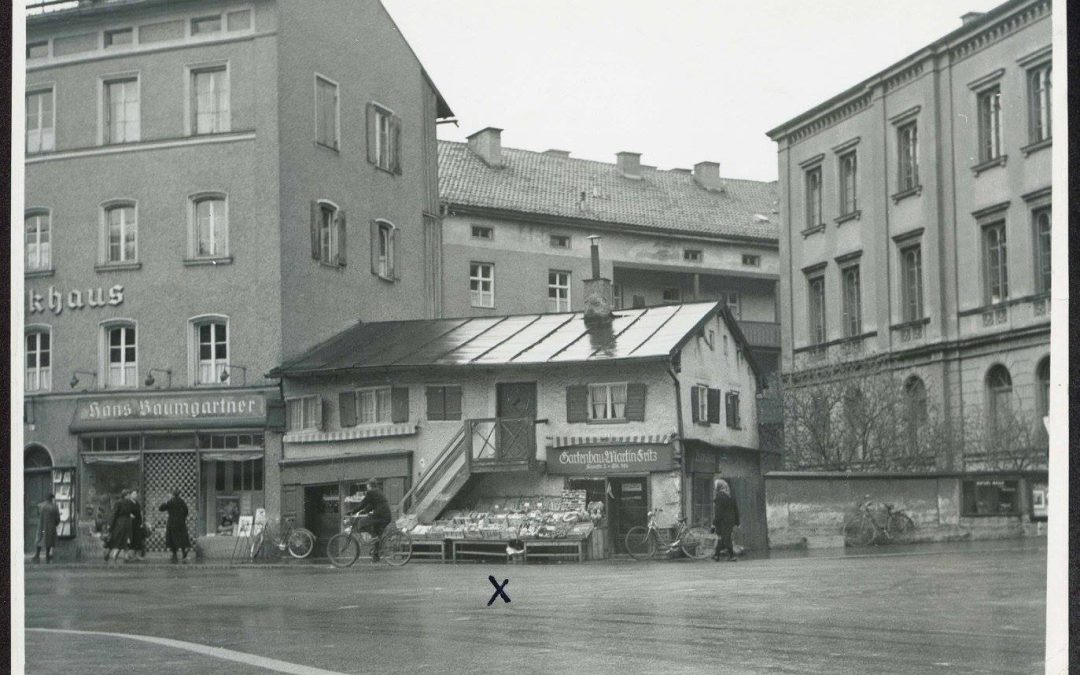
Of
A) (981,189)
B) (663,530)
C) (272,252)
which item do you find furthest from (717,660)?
(663,530)

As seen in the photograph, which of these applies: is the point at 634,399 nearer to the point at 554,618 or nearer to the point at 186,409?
the point at 186,409

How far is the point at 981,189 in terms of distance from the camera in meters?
8.39

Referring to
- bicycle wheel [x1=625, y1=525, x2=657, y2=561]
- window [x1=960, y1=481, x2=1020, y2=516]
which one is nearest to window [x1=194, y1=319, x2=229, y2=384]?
window [x1=960, y1=481, x2=1020, y2=516]

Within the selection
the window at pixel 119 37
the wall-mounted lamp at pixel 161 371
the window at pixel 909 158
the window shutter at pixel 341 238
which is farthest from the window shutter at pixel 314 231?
Answer: the window at pixel 909 158

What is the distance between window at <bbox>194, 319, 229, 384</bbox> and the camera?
1210 centimetres

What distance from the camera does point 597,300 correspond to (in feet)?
49.3

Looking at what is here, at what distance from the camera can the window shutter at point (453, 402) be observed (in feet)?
41.9

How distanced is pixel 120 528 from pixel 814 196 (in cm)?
542

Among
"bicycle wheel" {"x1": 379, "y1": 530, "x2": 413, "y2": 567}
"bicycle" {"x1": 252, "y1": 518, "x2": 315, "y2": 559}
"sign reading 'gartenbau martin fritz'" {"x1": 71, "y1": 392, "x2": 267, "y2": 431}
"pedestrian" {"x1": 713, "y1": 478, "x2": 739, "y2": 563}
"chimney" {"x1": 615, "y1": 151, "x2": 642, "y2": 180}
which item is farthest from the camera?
"pedestrian" {"x1": 713, "y1": 478, "x2": 739, "y2": 563}

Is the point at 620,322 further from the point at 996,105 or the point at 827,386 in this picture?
the point at 996,105

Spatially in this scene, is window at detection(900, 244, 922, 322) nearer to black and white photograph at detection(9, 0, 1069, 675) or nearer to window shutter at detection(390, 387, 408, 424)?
black and white photograph at detection(9, 0, 1069, 675)

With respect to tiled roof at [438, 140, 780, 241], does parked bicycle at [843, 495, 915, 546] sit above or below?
below

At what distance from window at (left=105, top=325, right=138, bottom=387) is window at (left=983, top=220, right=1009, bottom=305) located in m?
5.75

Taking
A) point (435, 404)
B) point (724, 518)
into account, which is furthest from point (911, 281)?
point (724, 518)
